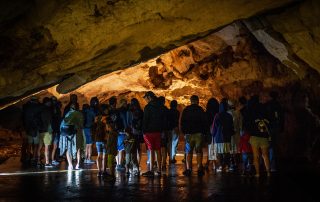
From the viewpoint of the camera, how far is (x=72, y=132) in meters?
10.6

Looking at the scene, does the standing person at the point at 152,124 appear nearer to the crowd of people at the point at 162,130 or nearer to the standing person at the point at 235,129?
the crowd of people at the point at 162,130

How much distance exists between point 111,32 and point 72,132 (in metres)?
3.42

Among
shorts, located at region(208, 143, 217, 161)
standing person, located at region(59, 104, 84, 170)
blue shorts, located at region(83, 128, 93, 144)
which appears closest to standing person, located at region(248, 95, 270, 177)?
shorts, located at region(208, 143, 217, 161)

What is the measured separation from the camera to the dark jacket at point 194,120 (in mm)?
9914

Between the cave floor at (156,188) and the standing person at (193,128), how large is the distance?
456mm

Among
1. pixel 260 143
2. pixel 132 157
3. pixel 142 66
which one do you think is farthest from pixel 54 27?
pixel 142 66

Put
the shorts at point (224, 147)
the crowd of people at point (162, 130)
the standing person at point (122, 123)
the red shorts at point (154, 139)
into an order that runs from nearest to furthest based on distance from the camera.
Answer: the crowd of people at point (162, 130) → the standing person at point (122, 123) → the red shorts at point (154, 139) → the shorts at point (224, 147)

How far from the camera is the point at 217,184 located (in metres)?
8.15

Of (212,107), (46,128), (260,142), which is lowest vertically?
(260,142)

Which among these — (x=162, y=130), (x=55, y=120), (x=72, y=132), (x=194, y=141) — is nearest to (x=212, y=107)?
(x=194, y=141)

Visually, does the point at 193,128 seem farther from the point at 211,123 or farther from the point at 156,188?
the point at 156,188

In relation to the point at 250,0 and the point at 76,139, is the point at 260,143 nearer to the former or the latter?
the point at 250,0

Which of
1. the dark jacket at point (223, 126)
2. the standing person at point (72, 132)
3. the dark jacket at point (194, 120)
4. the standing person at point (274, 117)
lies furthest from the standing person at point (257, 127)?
the standing person at point (72, 132)

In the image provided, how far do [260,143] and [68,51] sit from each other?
486cm
